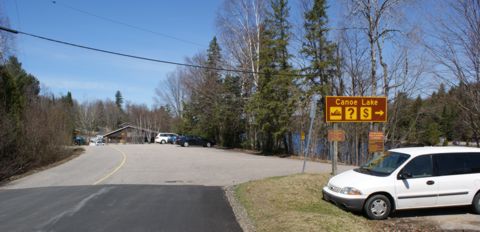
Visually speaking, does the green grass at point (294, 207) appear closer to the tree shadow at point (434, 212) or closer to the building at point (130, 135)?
the tree shadow at point (434, 212)

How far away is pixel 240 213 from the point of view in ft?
31.3

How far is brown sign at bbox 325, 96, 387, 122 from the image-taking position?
1412cm

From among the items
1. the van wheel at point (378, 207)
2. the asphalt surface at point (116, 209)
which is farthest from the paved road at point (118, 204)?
the van wheel at point (378, 207)

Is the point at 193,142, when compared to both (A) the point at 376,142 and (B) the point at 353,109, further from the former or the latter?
(B) the point at 353,109

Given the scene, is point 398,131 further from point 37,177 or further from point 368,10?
point 37,177

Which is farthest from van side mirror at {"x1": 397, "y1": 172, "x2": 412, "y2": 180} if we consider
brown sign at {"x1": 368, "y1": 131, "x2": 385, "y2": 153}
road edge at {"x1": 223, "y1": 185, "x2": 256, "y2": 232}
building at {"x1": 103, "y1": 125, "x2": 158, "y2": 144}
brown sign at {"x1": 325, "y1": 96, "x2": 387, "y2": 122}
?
building at {"x1": 103, "y1": 125, "x2": 158, "y2": 144}

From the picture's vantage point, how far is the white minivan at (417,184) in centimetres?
933

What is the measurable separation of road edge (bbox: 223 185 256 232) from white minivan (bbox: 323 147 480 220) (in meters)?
2.20

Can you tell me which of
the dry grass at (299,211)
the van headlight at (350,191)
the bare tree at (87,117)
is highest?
the bare tree at (87,117)

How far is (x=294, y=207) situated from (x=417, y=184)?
8.94 feet

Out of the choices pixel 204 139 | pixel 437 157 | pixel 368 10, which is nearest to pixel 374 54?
pixel 368 10

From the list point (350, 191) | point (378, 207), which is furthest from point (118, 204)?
point (378, 207)

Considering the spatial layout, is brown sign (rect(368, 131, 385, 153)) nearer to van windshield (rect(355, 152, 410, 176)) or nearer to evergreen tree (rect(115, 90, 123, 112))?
Result: van windshield (rect(355, 152, 410, 176))

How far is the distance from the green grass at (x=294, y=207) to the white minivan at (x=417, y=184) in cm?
42
